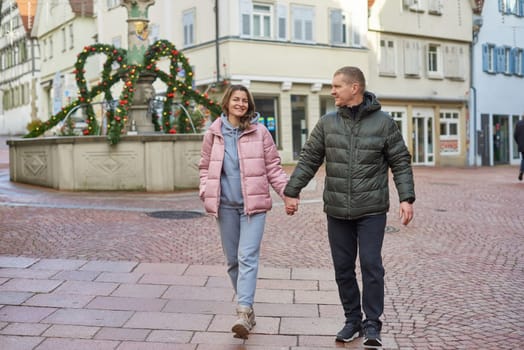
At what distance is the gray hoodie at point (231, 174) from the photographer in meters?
5.18

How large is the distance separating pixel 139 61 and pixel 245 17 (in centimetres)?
1161

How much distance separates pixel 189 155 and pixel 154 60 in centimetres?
261

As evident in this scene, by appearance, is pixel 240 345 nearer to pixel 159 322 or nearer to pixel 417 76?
pixel 159 322

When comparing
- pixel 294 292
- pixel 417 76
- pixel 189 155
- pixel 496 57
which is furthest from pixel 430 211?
pixel 496 57

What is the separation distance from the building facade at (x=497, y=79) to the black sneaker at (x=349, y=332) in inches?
1260

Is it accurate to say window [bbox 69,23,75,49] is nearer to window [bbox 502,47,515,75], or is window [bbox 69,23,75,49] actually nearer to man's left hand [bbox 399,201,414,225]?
window [bbox 502,47,515,75]

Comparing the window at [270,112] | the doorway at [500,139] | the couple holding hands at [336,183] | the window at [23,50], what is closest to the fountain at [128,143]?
the couple holding hands at [336,183]

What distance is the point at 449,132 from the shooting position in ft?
116

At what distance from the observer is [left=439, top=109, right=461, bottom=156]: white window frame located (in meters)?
34.9

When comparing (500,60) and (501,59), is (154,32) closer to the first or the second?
(500,60)

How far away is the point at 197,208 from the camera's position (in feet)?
40.6

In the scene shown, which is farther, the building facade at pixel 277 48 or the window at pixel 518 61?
the window at pixel 518 61

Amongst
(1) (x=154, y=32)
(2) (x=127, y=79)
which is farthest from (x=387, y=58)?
(2) (x=127, y=79)

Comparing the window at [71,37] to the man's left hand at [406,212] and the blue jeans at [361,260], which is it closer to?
the blue jeans at [361,260]
